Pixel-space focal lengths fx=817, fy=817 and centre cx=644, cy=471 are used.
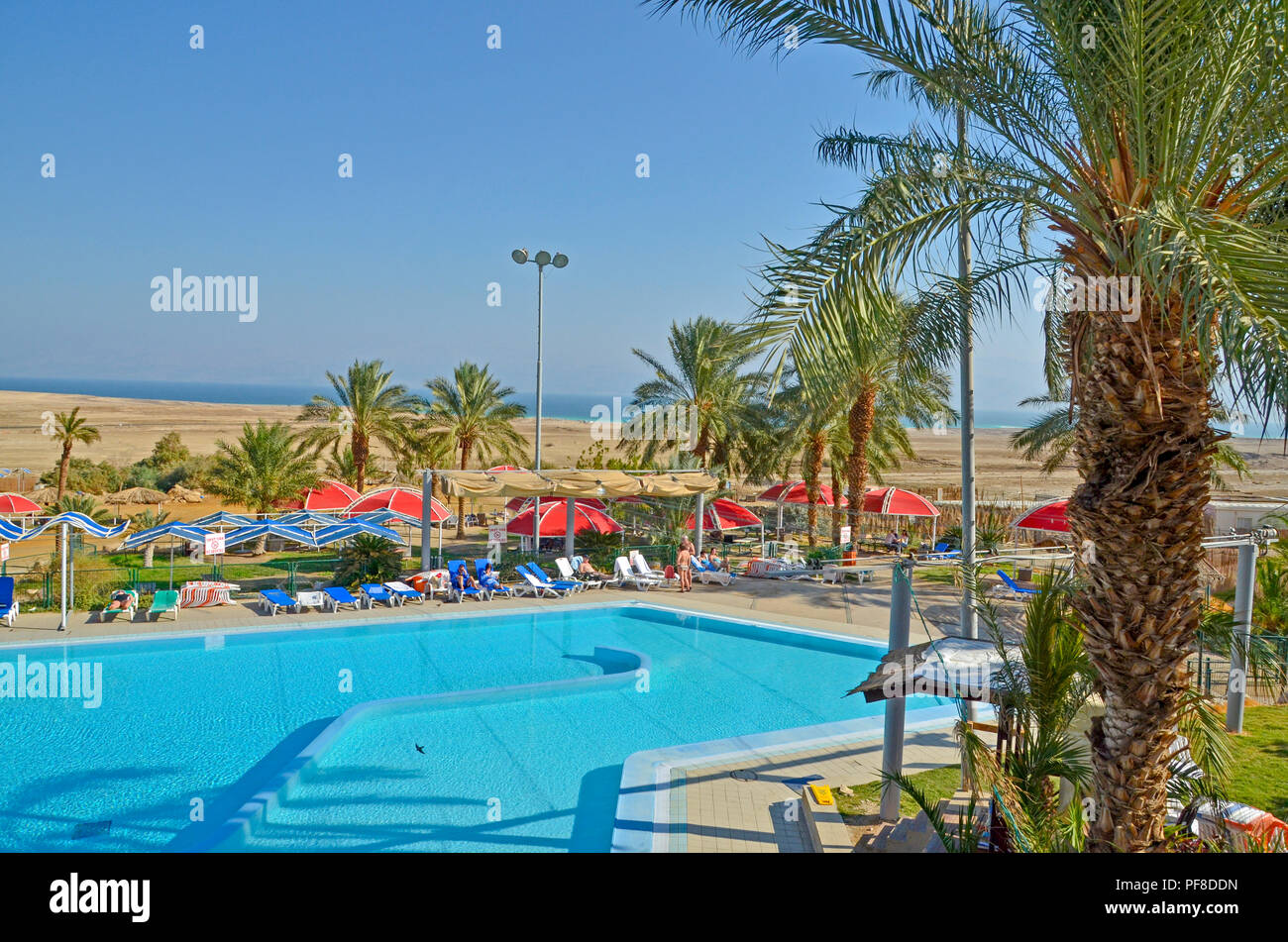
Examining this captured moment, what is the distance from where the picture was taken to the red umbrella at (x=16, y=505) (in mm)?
22969

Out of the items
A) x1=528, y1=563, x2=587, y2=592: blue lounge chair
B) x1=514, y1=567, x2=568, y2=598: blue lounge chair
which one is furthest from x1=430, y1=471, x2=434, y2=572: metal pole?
x1=528, y1=563, x2=587, y2=592: blue lounge chair

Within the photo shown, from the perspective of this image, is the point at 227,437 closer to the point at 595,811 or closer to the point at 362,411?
the point at 362,411

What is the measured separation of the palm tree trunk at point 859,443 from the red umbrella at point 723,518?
9.70ft

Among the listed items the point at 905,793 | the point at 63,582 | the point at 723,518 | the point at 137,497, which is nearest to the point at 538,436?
the point at 723,518

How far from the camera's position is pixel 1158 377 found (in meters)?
4.14

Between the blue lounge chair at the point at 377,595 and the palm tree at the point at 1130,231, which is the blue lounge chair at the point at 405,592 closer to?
the blue lounge chair at the point at 377,595

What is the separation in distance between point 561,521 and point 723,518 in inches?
191

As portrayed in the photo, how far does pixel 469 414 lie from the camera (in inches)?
1132

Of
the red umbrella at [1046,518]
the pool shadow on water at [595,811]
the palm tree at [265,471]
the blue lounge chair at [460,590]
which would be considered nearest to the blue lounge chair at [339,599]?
the blue lounge chair at [460,590]

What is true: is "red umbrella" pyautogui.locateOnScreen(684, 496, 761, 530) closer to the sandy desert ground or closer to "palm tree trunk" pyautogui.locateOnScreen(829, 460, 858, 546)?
"palm tree trunk" pyautogui.locateOnScreen(829, 460, 858, 546)

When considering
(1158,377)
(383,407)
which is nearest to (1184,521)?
(1158,377)
